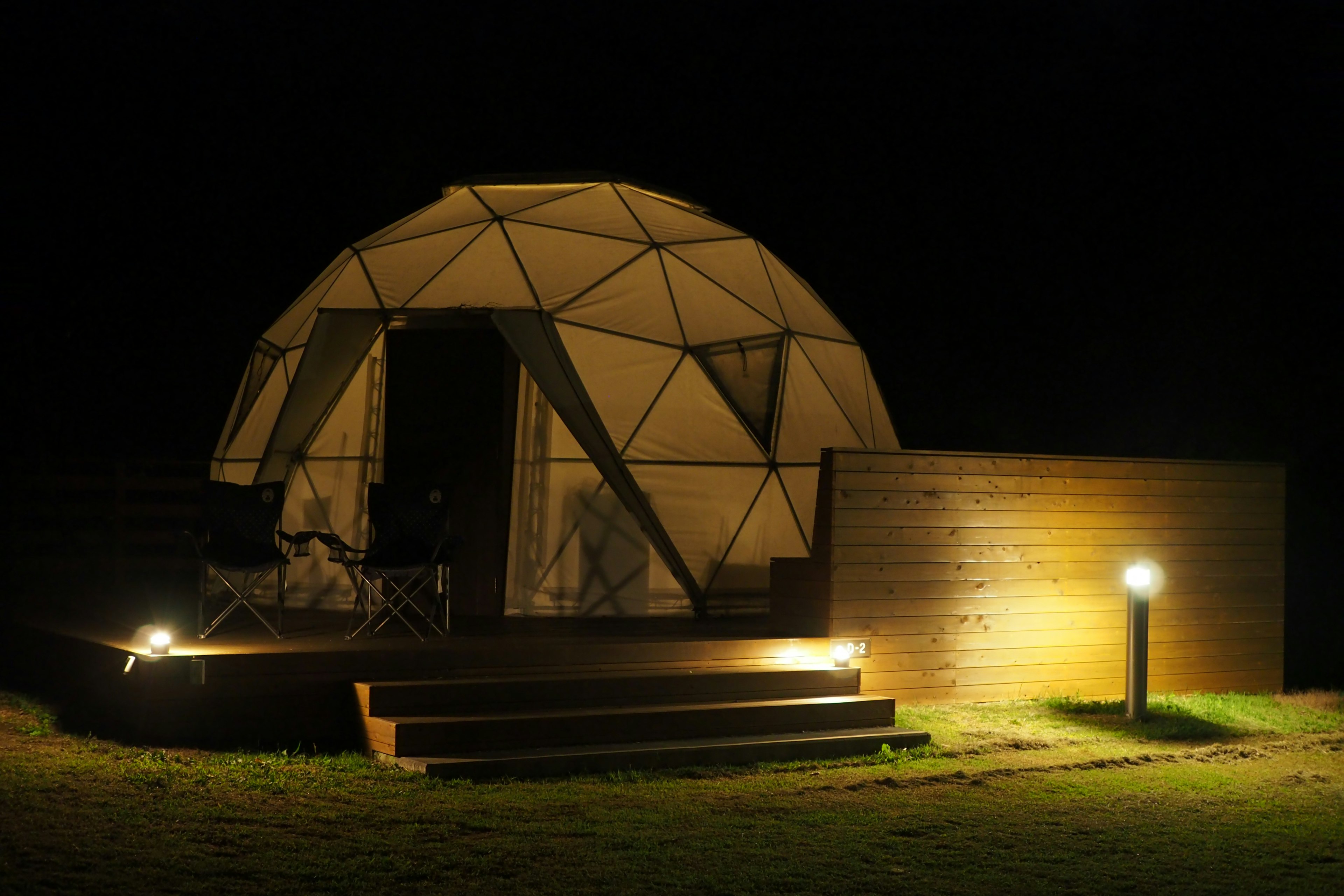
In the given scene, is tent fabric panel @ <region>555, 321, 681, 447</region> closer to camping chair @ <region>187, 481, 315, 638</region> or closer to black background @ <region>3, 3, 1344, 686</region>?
camping chair @ <region>187, 481, 315, 638</region>

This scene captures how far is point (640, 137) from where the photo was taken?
80.8ft

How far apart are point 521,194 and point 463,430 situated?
2408 millimetres

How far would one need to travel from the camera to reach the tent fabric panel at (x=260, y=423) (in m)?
10.3

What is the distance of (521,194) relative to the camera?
11016 mm

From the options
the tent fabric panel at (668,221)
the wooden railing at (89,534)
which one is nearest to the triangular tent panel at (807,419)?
the tent fabric panel at (668,221)

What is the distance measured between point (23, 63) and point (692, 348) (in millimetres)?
15257

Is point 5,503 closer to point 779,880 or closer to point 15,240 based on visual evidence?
point 15,240

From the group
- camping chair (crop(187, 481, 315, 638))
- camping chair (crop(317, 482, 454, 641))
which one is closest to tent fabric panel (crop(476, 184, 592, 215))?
camping chair (crop(317, 482, 454, 641))

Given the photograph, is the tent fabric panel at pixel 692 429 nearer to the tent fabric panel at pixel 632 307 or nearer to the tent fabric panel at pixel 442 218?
the tent fabric panel at pixel 632 307

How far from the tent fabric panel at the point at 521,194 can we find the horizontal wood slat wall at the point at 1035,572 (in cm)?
390

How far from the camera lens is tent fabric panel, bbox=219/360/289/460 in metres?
10.3

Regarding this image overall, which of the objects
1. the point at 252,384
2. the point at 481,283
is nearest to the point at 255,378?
the point at 252,384

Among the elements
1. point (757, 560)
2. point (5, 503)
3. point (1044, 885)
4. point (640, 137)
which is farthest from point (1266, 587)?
point (640, 137)

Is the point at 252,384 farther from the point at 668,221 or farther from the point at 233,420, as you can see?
the point at 668,221
